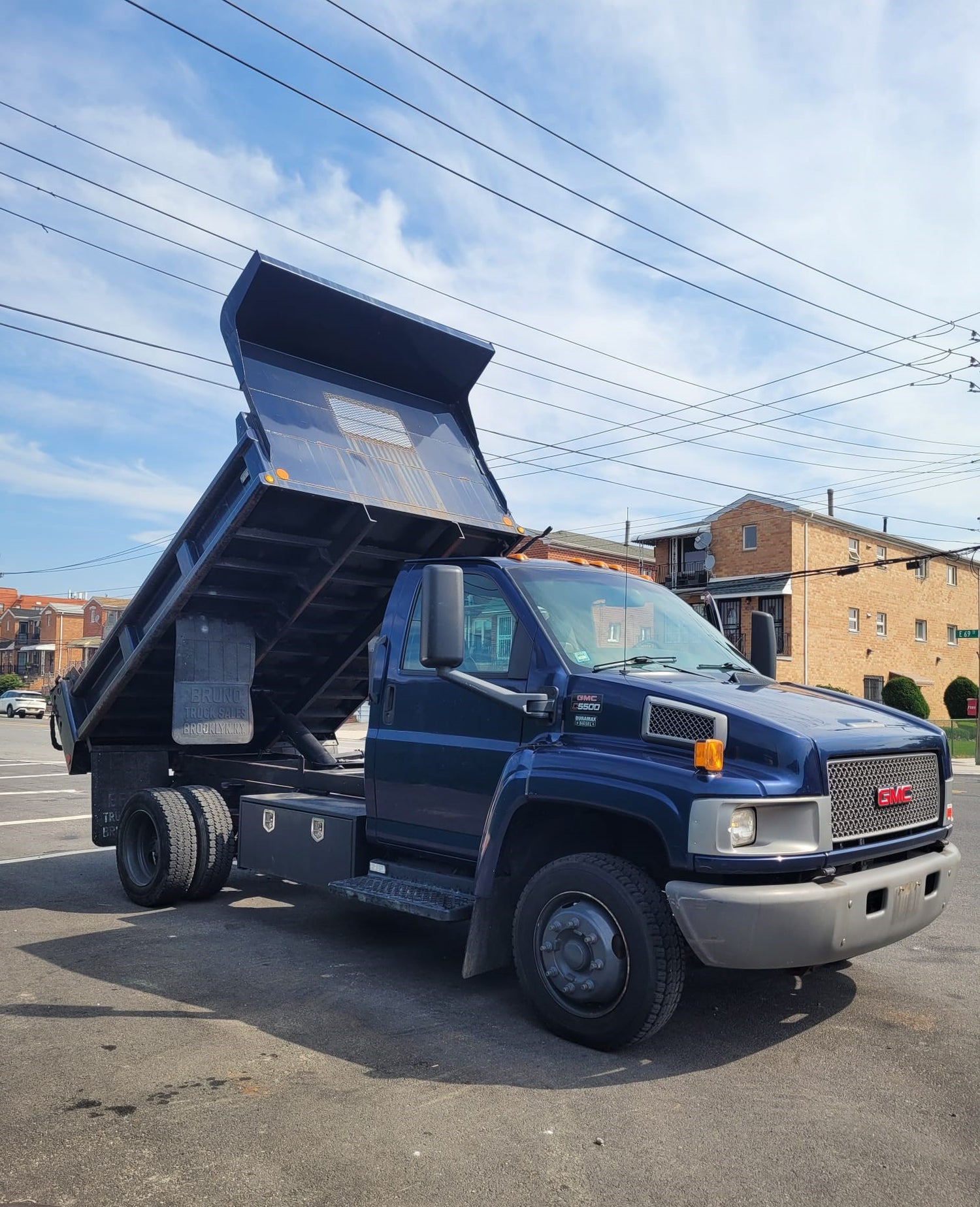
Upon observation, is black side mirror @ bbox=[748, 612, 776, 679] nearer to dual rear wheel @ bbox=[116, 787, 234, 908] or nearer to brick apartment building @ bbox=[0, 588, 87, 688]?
dual rear wheel @ bbox=[116, 787, 234, 908]

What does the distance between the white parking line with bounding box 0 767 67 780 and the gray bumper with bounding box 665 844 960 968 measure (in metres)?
15.3

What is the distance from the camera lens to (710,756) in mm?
4094

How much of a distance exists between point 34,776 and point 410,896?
1419cm

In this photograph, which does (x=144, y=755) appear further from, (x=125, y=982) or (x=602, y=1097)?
(x=602, y=1097)

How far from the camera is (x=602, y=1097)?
12.9 feet

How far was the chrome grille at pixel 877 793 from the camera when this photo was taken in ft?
14.0

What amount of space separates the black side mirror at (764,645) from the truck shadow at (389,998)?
175 cm

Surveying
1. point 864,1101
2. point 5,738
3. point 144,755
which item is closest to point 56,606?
point 5,738

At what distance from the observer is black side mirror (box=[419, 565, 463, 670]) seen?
4598mm

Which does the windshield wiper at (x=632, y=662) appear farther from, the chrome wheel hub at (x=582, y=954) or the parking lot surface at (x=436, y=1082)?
the parking lot surface at (x=436, y=1082)

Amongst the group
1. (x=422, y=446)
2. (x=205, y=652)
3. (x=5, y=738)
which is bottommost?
(x=5, y=738)

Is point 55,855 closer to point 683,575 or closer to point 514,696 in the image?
point 514,696

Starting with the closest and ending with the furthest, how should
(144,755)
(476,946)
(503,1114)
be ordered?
(503,1114)
(476,946)
(144,755)

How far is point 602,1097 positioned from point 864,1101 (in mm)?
1003
